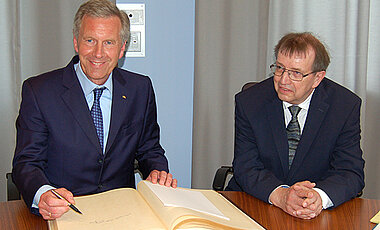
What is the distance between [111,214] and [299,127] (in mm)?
1163

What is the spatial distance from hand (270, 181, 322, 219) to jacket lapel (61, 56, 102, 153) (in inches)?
33.8

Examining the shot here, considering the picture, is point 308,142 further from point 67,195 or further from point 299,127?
point 67,195

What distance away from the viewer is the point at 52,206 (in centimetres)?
158

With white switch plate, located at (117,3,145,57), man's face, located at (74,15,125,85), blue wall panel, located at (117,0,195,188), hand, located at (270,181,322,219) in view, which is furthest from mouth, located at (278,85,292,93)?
white switch plate, located at (117,3,145,57)

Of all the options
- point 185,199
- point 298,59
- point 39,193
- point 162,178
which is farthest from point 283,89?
point 39,193

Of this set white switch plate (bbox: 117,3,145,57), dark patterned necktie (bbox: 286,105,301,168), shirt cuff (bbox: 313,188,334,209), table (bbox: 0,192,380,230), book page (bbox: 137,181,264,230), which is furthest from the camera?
white switch plate (bbox: 117,3,145,57)

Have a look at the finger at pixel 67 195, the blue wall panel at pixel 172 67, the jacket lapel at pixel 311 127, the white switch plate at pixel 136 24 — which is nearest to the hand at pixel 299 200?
the jacket lapel at pixel 311 127

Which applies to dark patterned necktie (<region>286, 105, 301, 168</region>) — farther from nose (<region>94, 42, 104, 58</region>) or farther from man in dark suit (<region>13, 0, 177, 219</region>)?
nose (<region>94, 42, 104, 58</region>)

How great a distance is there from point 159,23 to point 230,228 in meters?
2.18

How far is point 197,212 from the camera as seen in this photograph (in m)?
1.53

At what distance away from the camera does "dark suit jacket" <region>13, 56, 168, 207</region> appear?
2.12m

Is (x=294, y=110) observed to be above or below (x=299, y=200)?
above

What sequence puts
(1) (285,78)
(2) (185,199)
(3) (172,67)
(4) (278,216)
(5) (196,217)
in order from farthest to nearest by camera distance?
(3) (172,67) < (1) (285,78) < (4) (278,216) < (2) (185,199) < (5) (196,217)

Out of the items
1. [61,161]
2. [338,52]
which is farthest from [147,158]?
[338,52]
